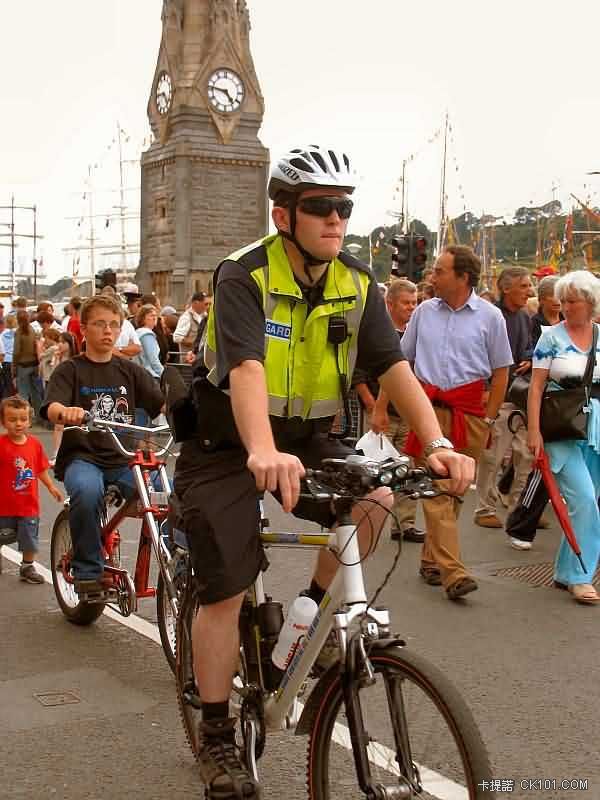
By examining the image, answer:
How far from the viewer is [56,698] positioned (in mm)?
5320

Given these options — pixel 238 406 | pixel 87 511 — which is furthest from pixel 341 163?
pixel 87 511

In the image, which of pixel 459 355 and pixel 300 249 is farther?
pixel 459 355

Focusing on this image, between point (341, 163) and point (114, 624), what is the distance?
12.2 feet

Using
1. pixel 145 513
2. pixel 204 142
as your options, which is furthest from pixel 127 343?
pixel 204 142

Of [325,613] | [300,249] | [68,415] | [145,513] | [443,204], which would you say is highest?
[443,204]

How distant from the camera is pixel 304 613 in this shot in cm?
353

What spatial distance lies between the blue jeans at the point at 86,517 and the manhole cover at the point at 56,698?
2.96ft

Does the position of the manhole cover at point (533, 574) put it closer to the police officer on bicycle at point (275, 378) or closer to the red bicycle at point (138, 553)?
the red bicycle at point (138, 553)

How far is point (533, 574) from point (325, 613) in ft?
16.1

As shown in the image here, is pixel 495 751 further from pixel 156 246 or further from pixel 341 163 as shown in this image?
pixel 156 246

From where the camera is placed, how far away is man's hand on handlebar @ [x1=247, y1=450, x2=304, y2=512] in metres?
3.00

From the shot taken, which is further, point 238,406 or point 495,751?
point 495,751

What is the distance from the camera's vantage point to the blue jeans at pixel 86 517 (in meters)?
6.14

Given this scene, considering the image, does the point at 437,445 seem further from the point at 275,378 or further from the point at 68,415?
the point at 68,415
